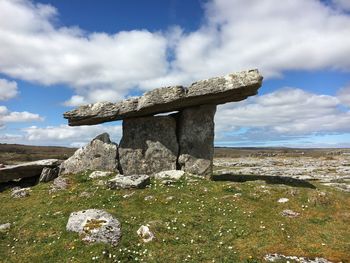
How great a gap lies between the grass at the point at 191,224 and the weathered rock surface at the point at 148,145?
5996 millimetres

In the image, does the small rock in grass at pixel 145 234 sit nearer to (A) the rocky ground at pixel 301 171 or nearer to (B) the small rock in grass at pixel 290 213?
(B) the small rock in grass at pixel 290 213

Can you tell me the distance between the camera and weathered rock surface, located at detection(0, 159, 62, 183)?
113 ft

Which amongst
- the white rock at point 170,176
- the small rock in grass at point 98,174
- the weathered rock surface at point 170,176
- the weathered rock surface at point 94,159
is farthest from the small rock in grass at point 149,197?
the weathered rock surface at point 94,159

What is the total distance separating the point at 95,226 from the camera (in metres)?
20.0

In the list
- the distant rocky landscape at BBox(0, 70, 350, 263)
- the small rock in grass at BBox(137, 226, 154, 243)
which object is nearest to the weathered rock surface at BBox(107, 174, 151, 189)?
the distant rocky landscape at BBox(0, 70, 350, 263)

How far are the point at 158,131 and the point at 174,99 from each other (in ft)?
15.3

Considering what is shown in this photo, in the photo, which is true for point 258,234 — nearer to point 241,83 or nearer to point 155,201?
point 155,201

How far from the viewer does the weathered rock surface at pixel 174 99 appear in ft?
100

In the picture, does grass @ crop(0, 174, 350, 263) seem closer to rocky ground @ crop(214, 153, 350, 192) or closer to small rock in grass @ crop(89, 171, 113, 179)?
small rock in grass @ crop(89, 171, 113, 179)

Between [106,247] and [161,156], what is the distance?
55.0 ft

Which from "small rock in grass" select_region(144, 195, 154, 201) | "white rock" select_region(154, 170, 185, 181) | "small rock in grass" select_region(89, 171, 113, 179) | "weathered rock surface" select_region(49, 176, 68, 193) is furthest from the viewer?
"small rock in grass" select_region(89, 171, 113, 179)

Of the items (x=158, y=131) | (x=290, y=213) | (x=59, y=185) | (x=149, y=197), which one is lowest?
(x=290, y=213)

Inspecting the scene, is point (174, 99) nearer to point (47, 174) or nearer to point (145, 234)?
point (47, 174)

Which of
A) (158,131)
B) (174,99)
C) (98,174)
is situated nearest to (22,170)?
(98,174)
